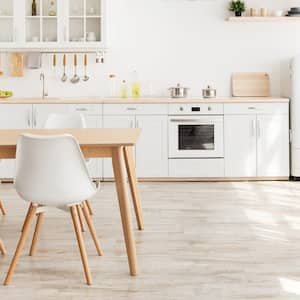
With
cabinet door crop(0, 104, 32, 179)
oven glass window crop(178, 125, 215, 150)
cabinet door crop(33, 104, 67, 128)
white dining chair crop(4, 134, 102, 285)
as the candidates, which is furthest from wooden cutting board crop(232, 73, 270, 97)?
white dining chair crop(4, 134, 102, 285)

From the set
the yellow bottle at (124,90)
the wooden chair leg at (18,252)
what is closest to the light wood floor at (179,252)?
the wooden chair leg at (18,252)

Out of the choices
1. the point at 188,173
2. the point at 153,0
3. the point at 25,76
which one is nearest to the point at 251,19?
the point at 153,0

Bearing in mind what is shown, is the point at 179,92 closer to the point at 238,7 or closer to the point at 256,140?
the point at 256,140

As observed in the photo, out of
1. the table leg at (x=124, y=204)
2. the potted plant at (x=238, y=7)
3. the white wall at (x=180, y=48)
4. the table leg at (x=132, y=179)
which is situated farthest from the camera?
the white wall at (x=180, y=48)

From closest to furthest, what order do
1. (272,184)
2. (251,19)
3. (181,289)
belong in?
(181,289) → (272,184) → (251,19)

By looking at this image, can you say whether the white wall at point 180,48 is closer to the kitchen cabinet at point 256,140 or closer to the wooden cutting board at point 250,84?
the wooden cutting board at point 250,84

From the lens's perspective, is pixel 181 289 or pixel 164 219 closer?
pixel 181 289

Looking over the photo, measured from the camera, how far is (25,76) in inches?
275

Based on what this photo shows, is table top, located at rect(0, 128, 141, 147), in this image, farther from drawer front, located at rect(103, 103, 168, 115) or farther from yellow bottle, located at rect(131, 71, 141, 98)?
yellow bottle, located at rect(131, 71, 141, 98)

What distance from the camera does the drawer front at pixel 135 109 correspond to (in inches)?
253

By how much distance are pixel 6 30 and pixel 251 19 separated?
8.73 feet

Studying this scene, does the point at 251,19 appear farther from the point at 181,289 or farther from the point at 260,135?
the point at 181,289

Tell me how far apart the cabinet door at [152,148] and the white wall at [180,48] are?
2.09ft

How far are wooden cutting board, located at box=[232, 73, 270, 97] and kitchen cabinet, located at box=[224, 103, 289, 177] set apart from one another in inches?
22.0
